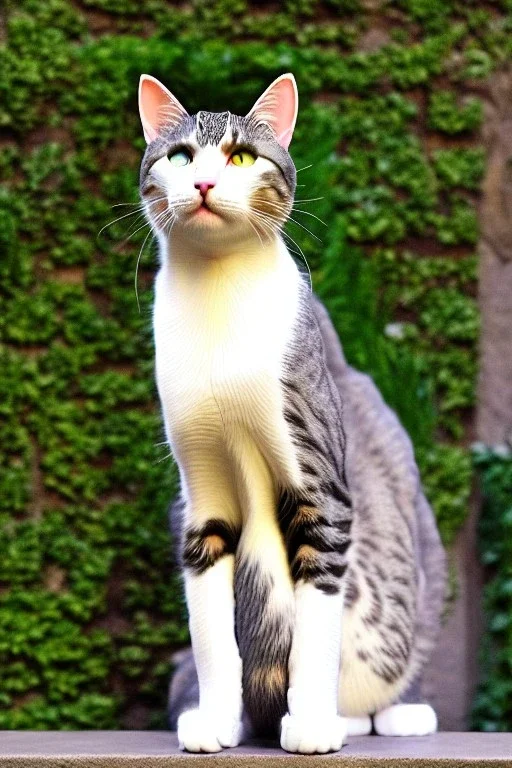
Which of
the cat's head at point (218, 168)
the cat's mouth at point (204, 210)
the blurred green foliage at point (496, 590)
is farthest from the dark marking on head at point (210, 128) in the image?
the blurred green foliage at point (496, 590)

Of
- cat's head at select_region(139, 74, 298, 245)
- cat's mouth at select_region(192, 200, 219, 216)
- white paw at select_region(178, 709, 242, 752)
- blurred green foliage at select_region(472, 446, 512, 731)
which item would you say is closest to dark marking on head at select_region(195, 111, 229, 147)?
cat's head at select_region(139, 74, 298, 245)

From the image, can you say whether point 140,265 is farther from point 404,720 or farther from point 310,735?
→ point 310,735

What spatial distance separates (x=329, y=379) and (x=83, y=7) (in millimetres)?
1911

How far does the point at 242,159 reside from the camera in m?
1.67

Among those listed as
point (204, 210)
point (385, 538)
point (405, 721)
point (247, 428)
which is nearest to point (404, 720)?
point (405, 721)

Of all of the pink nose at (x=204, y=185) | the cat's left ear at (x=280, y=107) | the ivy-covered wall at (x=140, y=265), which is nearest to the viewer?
the pink nose at (x=204, y=185)

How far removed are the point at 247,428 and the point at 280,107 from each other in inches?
22.1

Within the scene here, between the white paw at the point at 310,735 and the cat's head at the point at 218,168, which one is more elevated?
the cat's head at the point at 218,168

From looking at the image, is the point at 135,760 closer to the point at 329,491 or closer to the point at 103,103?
the point at 329,491

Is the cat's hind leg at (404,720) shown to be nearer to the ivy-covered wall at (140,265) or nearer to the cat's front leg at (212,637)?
the cat's front leg at (212,637)

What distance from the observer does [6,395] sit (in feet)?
9.91

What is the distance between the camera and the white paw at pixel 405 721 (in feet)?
6.70

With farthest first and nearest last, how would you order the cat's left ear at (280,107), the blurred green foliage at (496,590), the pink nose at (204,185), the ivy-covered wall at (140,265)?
the ivy-covered wall at (140,265) < the blurred green foliage at (496,590) < the cat's left ear at (280,107) < the pink nose at (204,185)

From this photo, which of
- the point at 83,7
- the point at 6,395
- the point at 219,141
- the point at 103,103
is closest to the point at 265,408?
the point at 219,141
